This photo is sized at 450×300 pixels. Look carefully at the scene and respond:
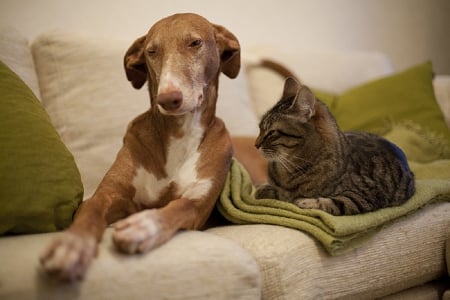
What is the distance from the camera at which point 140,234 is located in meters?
0.85

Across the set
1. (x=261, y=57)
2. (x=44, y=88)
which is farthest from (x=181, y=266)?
(x=261, y=57)

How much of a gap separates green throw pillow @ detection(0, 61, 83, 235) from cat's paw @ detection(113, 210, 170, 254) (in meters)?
0.26

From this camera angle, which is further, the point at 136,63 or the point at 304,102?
the point at 136,63

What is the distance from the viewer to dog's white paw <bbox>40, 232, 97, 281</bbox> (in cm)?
74

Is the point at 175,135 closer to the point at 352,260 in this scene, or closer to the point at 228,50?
the point at 228,50

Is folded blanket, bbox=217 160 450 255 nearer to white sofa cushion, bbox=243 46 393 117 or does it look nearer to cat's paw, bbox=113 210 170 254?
cat's paw, bbox=113 210 170 254

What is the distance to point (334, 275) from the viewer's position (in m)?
1.10

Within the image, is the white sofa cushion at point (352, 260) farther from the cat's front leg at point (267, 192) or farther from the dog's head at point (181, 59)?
the dog's head at point (181, 59)

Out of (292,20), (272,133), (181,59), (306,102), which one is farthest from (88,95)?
(292,20)

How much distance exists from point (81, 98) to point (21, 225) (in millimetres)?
859

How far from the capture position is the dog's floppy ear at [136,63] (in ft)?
4.55

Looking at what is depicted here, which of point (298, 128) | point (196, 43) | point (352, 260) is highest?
point (196, 43)

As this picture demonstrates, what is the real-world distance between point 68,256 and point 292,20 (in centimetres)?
226

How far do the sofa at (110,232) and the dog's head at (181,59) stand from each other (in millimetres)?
325
